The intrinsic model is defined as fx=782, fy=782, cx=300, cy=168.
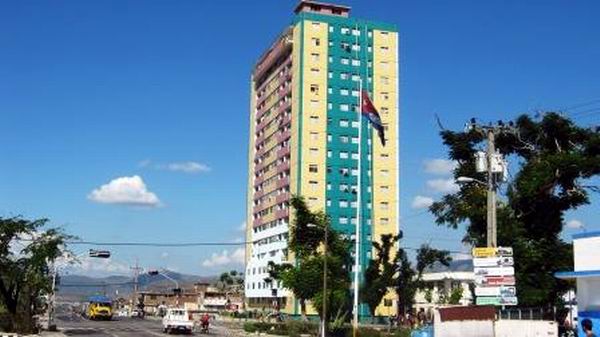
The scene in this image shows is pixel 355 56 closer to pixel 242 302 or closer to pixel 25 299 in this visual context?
pixel 242 302

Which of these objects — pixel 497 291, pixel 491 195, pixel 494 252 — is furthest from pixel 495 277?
pixel 491 195

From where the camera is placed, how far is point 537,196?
47.5 m

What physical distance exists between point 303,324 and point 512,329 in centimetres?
3955

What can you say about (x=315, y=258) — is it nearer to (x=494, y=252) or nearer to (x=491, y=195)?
(x=491, y=195)

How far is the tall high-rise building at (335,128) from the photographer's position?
120 metres

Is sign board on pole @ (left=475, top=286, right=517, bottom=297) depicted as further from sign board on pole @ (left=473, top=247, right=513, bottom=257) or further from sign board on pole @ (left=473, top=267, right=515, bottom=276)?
sign board on pole @ (left=473, top=247, right=513, bottom=257)

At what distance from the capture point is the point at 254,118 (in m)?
149

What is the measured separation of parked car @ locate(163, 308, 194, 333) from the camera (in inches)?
2306

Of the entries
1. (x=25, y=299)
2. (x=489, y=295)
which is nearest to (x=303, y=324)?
(x=25, y=299)

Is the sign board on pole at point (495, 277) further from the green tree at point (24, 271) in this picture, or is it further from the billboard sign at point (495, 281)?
the green tree at point (24, 271)

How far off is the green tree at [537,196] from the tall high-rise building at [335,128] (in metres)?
67.7

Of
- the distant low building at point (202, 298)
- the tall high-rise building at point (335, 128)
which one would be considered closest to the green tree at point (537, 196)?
the tall high-rise building at point (335, 128)

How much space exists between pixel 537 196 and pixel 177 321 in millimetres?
27906

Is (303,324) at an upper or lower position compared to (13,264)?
lower
